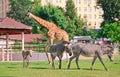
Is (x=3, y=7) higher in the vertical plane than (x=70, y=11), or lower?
lower

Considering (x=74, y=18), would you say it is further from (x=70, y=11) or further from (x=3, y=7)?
(x=3, y=7)

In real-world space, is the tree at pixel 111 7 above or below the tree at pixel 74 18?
above

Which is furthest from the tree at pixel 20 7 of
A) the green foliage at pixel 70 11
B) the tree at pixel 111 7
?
the tree at pixel 111 7

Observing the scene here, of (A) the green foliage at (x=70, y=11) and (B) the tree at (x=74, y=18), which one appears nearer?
(B) the tree at (x=74, y=18)

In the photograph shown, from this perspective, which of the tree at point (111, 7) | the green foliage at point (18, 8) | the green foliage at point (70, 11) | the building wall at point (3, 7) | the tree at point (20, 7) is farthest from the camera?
the building wall at point (3, 7)

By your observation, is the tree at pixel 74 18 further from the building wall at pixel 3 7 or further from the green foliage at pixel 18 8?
the building wall at pixel 3 7

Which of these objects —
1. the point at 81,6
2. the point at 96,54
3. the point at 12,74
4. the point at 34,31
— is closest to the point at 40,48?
the point at 96,54

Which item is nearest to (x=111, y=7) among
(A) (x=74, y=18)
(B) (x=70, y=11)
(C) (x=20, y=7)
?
(A) (x=74, y=18)

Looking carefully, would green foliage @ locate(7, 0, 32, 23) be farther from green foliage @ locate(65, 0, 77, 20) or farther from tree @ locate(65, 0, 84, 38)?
tree @ locate(65, 0, 84, 38)

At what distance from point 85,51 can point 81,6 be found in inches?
5665

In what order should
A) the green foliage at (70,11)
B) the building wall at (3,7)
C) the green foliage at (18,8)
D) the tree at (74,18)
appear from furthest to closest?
the building wall at (3,7)
the green foliage at (18,8)
the green foliage at (70,11)
the tree at (74,18)

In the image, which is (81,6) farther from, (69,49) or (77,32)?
(69,49)

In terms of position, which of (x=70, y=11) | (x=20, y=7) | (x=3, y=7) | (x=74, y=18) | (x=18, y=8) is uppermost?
(x=20, y=7)

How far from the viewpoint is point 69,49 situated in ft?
74.3
